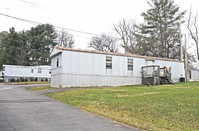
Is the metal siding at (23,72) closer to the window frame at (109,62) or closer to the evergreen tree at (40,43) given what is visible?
the evergreen tree at (40,43)

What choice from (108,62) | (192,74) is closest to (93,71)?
(108,62)

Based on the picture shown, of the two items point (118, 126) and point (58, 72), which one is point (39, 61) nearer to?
point (58, 72)

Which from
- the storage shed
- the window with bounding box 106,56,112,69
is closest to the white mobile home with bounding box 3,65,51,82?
the window with bounding box 106,56,112,69

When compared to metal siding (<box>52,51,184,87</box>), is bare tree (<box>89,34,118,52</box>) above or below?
above

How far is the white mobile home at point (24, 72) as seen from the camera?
40.1 metres

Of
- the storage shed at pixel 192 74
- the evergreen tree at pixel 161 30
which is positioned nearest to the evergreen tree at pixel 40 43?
the evergreen tree at pixel 161 30

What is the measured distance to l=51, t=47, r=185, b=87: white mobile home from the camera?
64.7 ft

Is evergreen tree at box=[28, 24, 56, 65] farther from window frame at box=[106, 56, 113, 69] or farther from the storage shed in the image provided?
the storage shed

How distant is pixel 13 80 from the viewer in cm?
3866

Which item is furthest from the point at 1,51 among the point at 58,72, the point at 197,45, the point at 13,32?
the point at 197,45

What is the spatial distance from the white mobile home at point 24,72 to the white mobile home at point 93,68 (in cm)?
2142

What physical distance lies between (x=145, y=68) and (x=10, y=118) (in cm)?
1967

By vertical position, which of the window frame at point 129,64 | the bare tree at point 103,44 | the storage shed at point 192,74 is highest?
the bare tree at point 103,44

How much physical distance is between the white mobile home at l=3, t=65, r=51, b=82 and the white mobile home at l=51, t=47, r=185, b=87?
21.4 metres
